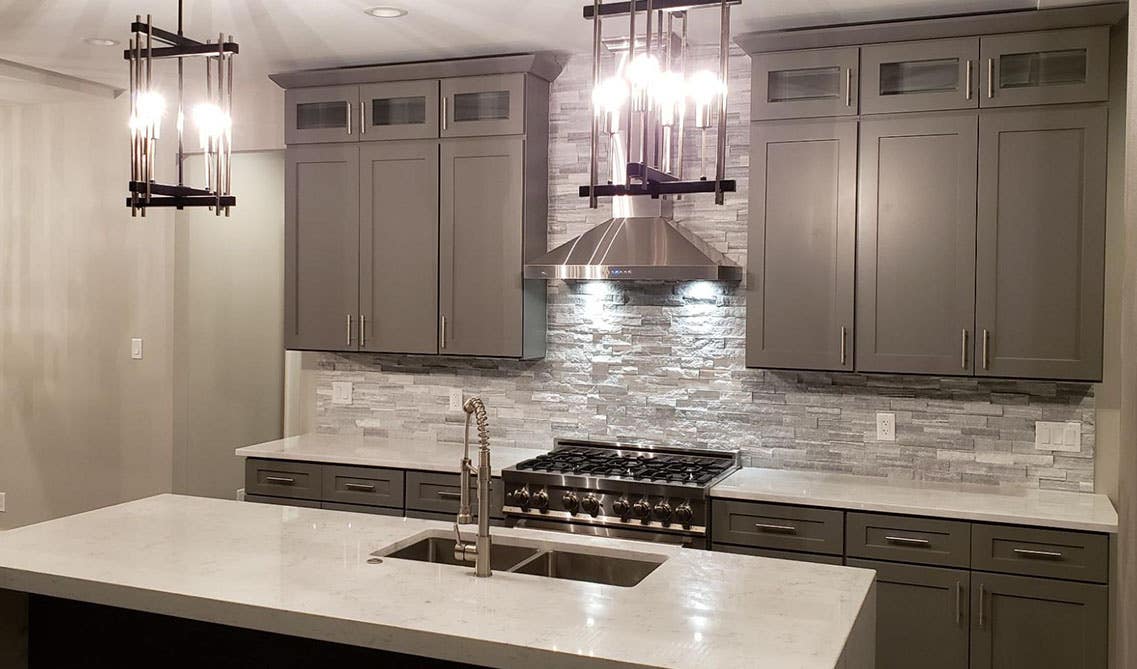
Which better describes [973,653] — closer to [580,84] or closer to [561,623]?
[561,623]

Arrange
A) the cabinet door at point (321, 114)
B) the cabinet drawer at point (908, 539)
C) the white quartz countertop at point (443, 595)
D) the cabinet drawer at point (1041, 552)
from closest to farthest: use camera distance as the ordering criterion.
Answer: the white quartz countertop at point (443, 595) < the cabinet drawer at point (1041, 552) < the cabinet drawer at point (908, 539) < the cabinet door at point (321, 114)

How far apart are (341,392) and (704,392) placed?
1956mm

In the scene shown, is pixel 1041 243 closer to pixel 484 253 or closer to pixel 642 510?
pixel 642 510

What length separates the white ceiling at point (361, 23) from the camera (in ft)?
12.7

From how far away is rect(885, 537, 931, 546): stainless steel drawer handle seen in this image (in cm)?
364

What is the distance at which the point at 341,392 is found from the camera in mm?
5355

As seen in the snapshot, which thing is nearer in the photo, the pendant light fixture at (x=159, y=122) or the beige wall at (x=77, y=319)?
the pendant light fixture at (x=159, y=122)

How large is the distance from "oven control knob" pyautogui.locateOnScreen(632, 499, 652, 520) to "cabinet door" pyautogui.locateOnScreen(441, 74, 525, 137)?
1743mm

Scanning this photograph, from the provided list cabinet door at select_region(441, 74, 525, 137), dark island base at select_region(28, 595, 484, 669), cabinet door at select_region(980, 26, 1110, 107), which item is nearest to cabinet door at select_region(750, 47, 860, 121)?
cabinet door at select_region(980, 26, 1110, 107)

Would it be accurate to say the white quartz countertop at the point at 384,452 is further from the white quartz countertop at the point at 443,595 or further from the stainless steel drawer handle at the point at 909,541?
the stainless steel drawer handle at the point at 909,541

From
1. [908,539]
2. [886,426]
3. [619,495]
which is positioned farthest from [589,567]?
[886,426]

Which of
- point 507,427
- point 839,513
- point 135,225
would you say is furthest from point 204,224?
point 839,513

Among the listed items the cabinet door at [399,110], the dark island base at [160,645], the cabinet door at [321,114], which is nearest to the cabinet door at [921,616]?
the dark island base at [160,645]

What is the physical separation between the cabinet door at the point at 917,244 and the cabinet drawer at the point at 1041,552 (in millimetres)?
654
